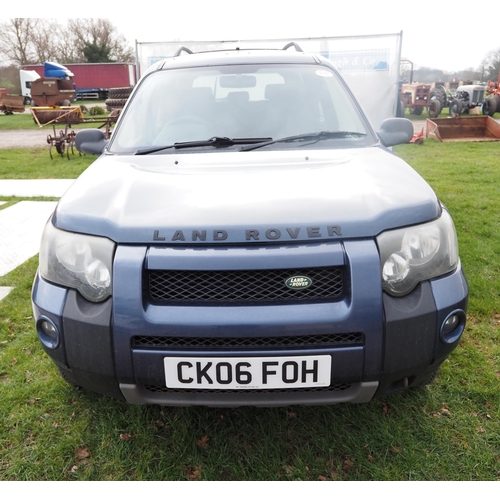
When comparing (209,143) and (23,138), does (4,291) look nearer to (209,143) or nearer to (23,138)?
(209,143)

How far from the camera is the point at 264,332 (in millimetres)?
1705

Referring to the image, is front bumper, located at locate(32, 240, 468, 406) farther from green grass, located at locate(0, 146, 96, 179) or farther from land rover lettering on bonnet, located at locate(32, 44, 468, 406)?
green grass, located at locate(0, 146, 96, 179)

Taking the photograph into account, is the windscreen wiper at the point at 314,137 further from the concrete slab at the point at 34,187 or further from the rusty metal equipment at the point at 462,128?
the rusty metal equipment at the point at 462,128

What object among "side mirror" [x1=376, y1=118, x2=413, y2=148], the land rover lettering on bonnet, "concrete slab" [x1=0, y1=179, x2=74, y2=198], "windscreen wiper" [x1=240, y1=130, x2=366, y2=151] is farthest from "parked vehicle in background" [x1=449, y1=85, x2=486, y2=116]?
the land rover lettering on bonnet

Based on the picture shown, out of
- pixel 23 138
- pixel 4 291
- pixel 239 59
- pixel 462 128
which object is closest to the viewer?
pixel 239 59


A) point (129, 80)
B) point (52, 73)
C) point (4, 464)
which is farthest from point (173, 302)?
point (129, 80)

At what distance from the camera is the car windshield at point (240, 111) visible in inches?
105

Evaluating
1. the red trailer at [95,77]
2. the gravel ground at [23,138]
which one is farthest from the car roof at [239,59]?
the red trailer at [95,77]

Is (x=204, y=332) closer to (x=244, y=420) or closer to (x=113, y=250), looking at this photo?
(x=113, y=250)

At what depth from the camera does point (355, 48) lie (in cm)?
943

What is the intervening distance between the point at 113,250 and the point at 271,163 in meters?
0.92

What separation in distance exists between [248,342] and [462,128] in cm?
1339

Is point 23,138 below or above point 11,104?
below

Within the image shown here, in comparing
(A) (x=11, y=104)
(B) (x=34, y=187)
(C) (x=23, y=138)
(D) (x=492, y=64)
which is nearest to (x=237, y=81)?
(B) (x=34, y=187)
